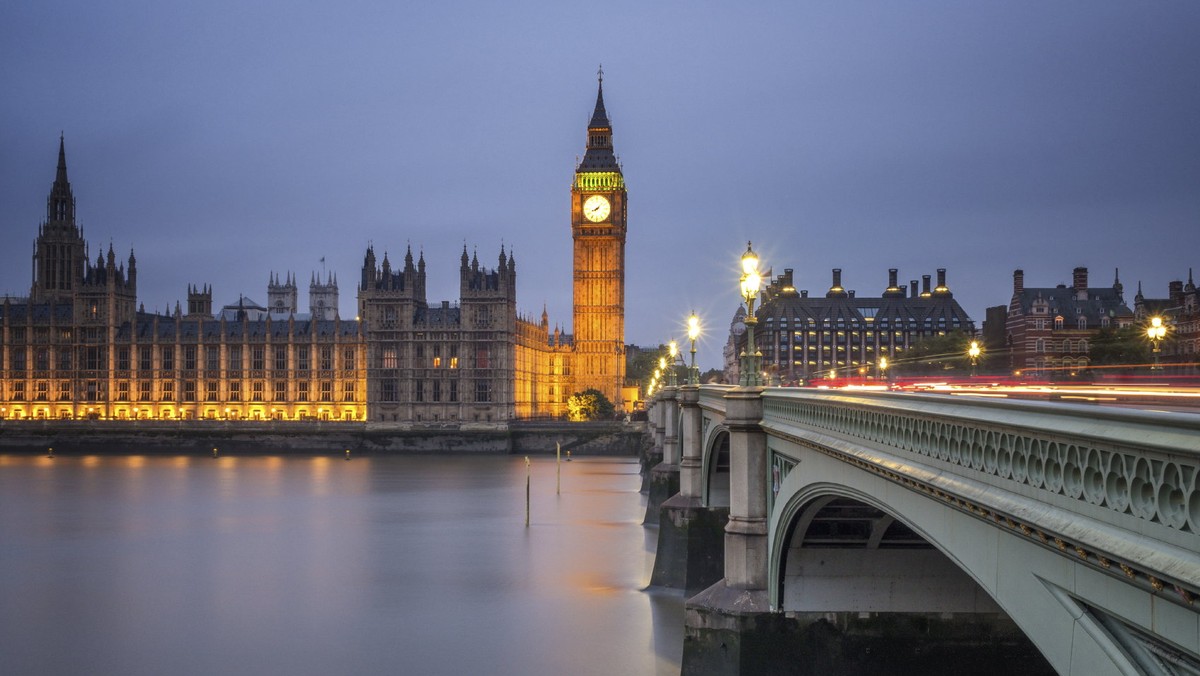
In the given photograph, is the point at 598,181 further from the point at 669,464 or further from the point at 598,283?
the point at 669,464

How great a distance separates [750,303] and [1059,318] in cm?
8492

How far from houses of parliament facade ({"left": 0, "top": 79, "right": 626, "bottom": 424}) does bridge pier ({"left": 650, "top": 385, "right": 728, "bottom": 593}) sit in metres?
96.8

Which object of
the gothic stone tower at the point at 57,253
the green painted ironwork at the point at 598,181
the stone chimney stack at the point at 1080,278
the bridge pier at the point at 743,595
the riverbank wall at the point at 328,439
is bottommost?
the riverbank wall at the point at 328,439

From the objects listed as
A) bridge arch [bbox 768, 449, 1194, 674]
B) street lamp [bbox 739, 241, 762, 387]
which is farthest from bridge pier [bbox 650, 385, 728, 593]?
bridge arch [bbox 768, 449, 1194, 674]

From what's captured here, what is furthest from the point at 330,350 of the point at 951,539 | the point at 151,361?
the point at 951,539

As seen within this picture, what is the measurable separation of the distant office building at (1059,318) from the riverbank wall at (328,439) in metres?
41.1

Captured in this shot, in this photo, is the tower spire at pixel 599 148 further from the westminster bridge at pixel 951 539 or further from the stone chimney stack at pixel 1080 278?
the westminster bridge at pixel 951 539

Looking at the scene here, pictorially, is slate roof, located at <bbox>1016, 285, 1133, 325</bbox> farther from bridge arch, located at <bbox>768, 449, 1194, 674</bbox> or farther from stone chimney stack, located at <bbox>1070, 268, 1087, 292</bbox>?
bridge arch, located at <bbox>768, 449, 1194, 674</bbox>

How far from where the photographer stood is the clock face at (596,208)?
15762 centimetres

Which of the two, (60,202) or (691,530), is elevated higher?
(60,202)

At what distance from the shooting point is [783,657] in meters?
20.5

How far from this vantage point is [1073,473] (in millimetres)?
8492


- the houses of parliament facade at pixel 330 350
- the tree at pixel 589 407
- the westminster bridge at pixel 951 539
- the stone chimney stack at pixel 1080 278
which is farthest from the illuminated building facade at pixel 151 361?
the westminster bridge at pixel 951 539

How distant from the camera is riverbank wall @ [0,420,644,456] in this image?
128m
